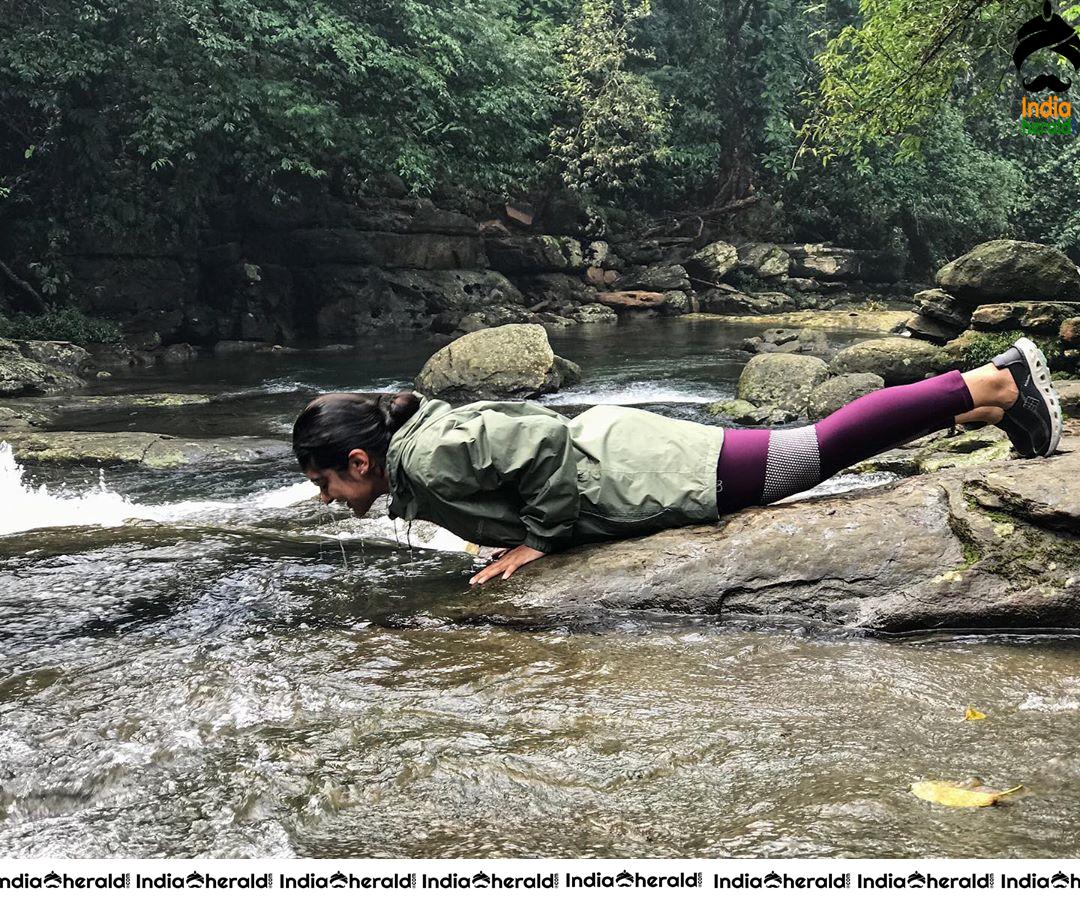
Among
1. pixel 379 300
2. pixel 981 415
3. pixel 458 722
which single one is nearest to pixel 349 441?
pixel 458 722

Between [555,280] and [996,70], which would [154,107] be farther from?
[996,70]

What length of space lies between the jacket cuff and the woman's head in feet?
2.02

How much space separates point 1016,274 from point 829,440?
8996 millimetres

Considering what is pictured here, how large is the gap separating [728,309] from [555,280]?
4764 millimetres

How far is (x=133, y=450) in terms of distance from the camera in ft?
30.8

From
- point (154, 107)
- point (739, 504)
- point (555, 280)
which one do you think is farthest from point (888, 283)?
point (739, 504)

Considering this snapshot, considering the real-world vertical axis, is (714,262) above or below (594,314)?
above

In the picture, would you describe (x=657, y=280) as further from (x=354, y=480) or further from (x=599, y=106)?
(x=354, y=480)

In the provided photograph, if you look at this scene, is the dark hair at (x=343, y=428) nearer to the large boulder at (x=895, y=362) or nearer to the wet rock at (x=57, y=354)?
the large boulder at (x=895, y=362)

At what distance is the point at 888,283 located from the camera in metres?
29.5

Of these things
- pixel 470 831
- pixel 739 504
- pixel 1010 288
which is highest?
pixel 1010 288

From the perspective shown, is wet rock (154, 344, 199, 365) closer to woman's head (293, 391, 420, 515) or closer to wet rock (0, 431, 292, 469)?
wet rock (0, 431, 292, 469)

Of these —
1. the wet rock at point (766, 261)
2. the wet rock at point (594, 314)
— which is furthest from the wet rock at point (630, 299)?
the wet rock at point (766, 261)

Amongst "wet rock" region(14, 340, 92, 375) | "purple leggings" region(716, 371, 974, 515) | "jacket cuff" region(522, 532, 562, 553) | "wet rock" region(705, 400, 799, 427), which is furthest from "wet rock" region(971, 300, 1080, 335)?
"wet rock" region(14, 340, 92, 375)
